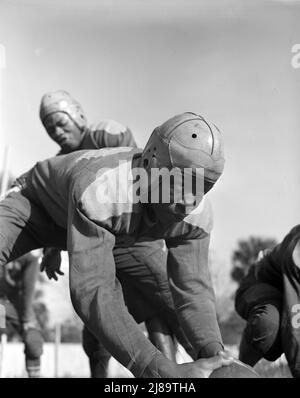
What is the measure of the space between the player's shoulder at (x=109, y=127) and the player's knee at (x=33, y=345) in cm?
154

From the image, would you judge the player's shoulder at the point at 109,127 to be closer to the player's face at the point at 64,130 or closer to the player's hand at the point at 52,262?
the player's face at the point at 64,130

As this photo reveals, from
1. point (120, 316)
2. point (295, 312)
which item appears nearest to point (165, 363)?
point (120, 316)

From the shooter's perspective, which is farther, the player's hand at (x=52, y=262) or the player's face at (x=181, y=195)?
the player's hand at (x=52, y=262)

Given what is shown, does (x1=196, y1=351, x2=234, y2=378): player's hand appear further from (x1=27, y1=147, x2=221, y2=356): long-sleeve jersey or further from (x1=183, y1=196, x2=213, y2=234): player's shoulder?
(x1=183, y1=196, x2=213, y2=234): player's shoulder

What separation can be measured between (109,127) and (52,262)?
0.62 m

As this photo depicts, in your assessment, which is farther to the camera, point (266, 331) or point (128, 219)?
point (266, 331)

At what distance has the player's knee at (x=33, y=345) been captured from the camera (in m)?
3.71

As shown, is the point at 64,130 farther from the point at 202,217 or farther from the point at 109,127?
the point at 202,217

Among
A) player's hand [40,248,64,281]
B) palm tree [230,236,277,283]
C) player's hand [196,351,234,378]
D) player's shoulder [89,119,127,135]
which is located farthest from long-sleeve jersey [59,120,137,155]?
palm tree [230,236,277,283]

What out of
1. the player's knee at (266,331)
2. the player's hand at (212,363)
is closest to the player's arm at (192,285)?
the player's hand at (212,363)

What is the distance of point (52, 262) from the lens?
2.77m

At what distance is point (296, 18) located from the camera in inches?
117

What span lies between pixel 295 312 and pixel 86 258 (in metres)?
0.95

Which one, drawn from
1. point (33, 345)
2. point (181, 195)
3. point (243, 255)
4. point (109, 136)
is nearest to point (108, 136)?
point (109, 136)
